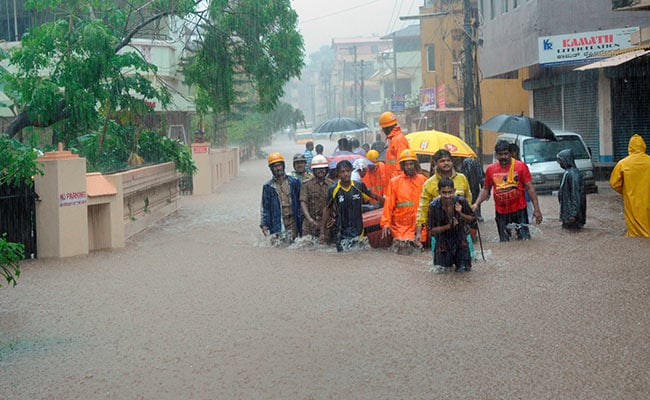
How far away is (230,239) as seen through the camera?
51.0ft

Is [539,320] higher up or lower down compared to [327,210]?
lower down

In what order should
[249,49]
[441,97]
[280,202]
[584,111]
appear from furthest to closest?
1. [441,97]
2. [584,111]
3. [249,49]
4. [280,202]

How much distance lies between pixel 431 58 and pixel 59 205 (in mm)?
42264

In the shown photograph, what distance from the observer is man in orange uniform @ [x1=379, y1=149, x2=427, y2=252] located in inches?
453

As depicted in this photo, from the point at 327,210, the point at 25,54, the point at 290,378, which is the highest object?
the point at 25,54

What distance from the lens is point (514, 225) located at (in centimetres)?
1248

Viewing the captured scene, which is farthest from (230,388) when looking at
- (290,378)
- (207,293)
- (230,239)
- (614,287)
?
(230,239)

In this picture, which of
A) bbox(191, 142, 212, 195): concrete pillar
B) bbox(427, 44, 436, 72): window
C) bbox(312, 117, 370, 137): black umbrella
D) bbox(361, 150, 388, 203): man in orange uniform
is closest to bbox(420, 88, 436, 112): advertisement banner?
bbox(427, 44, 436, 72): window

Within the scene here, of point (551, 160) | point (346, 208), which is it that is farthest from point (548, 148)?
point (346, 208)

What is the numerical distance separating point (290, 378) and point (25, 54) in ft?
35.5

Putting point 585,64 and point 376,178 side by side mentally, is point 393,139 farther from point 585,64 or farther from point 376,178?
point 585,64

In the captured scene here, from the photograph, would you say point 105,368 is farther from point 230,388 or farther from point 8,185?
point 8,185

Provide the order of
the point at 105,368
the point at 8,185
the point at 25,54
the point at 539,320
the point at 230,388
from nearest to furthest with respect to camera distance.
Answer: the point at 230,388 → the point at 105,368 → the point at 539,320 → the point at 8,185 → the point at 25,54

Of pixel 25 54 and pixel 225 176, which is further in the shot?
pixel 225 176
